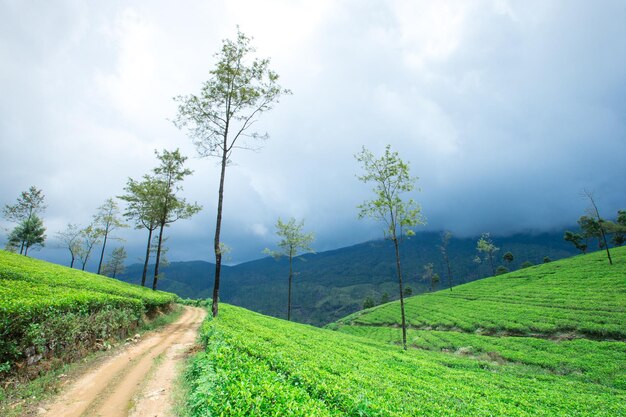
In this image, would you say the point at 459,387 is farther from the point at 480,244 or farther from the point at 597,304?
the point at 480,244

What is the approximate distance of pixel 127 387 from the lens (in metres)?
11.3

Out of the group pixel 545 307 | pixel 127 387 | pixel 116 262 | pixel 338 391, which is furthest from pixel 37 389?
pixel 116 262

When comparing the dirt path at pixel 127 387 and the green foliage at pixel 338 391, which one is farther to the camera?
the dirt path at pixel 127 387

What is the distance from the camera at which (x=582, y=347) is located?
99.3ft

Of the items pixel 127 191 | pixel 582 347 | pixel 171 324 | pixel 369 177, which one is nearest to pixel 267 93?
pixel 369 177

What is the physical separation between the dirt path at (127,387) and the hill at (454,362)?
4.74 ft

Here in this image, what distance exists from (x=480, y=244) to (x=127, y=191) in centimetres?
12252

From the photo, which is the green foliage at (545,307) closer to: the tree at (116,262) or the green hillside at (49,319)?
the green hillside at (49,319)

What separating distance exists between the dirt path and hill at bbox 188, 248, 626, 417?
1.44 m

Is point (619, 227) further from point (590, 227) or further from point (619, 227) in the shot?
point (590, 227)

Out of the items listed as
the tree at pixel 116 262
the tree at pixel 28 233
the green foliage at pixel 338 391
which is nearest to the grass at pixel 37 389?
the green foliage at pixel 338 391

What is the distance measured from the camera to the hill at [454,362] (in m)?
8.47

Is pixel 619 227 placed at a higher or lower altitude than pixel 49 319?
higher

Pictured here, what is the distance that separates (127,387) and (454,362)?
89.4ft
